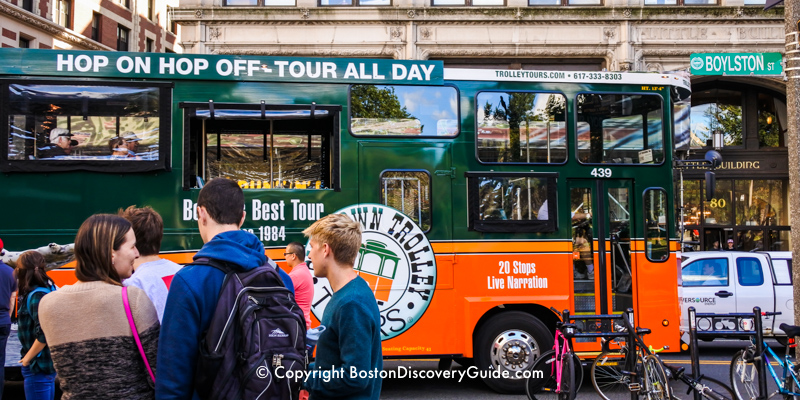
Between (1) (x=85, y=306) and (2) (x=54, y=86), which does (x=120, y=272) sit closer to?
(1) (x=85, y=306)

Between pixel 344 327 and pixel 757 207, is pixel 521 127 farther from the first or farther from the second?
pixel 757 207

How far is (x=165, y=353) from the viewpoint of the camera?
287cm

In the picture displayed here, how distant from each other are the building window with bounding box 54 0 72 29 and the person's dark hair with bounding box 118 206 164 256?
3917cm

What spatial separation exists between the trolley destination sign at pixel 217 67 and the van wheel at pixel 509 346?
3147mm

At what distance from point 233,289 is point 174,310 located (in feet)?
0.89

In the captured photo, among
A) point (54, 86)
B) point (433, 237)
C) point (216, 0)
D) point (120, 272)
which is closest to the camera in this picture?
point (120, 272)

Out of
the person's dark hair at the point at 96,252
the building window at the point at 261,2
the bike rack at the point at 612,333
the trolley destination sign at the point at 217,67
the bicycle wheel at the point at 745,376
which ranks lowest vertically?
the bicycle wheel at the point at 745,376

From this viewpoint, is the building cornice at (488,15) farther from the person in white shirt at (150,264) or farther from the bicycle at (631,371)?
the person in white shirt at (150,264)

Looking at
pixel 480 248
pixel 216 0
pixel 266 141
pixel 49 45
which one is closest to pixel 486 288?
pixel 480 248

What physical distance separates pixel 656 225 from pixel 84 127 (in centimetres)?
715

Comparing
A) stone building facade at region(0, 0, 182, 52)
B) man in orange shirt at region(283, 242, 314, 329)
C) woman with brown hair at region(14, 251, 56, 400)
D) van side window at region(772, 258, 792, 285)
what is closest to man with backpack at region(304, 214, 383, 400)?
man in orange shirt at region(283, 242, 314, 329)

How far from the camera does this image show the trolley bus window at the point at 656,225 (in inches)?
330

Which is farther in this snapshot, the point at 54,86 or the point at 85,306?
the point at 54,86

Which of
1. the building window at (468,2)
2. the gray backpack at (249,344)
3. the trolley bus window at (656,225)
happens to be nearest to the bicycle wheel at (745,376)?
the trolley bus window at (656,225)
